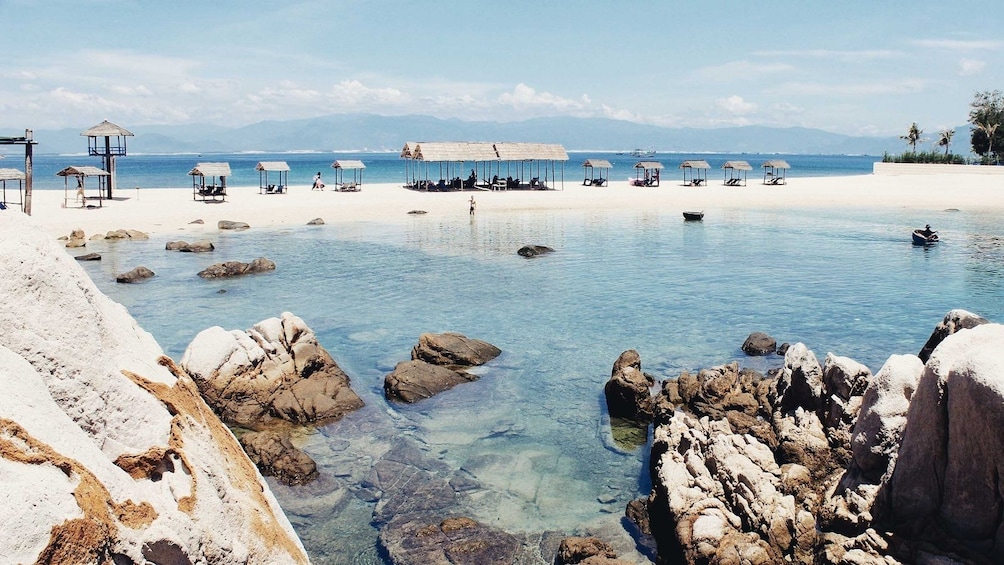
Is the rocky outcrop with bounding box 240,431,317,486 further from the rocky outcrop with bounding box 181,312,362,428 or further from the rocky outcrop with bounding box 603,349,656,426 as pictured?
the rocky outcrop with bounding box 603,349,656,426

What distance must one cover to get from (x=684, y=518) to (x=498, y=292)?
1607 centimetres

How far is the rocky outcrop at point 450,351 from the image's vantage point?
659 inches

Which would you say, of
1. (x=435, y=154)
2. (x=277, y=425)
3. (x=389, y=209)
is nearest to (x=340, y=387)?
(x=277, y=425)

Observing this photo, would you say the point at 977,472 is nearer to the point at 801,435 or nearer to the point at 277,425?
the point at 801,435

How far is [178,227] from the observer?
39656mm

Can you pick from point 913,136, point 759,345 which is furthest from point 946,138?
point 759,345

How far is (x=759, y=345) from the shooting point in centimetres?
1736

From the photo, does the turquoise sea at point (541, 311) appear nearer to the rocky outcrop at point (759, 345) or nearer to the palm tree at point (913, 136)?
the rocky outcrop at point (759, 345)

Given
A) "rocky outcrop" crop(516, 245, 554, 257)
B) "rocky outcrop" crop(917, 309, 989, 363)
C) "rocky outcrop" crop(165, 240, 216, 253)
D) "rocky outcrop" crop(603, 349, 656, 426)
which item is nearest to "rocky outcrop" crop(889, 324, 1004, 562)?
"rocky outcrop" crop(603, 349, 656, 426)

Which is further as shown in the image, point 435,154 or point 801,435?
point 435,154

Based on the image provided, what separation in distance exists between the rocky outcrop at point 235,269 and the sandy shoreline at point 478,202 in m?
12.5

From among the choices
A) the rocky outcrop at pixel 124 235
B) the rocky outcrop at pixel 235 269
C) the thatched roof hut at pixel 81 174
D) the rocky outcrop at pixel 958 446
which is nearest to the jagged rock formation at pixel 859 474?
the rocky outcrop at pixel 958 446

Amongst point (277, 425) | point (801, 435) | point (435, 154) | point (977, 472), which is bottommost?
point (277, 425)

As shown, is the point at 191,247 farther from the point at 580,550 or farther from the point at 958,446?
the point at 958,446
